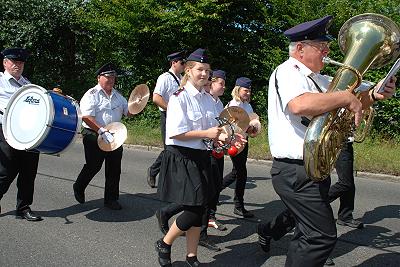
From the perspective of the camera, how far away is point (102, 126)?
5.81m

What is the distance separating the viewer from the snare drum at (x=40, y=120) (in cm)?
477

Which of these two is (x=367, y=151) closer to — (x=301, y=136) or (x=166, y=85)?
(x=166, y=85)

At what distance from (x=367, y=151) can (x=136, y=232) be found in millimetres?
6224

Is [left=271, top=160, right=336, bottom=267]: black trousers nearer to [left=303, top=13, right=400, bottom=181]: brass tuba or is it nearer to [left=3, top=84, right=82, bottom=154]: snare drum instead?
[left=303, top=13, right=400, bottom=181]: brass tuba

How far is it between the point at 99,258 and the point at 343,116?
2.50m

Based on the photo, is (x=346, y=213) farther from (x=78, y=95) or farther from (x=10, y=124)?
(x=78, y=95)

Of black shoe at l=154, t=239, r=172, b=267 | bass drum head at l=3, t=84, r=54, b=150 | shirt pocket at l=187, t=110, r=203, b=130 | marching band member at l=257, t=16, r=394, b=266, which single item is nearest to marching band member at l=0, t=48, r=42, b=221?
bass drum head at l=3, t=84, r=54, b=150

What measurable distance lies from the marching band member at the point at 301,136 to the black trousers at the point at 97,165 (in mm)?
3135

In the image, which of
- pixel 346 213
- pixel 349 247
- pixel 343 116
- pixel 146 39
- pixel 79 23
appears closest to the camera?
pixel 343 116

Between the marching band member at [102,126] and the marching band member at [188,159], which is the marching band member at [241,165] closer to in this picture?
the marching band member at [102,126]

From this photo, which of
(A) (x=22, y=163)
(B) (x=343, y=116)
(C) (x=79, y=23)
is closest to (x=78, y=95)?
(C) (x=79, y=23)

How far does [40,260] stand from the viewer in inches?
167

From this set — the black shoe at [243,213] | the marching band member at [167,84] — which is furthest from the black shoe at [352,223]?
the marching band member at [167,84]

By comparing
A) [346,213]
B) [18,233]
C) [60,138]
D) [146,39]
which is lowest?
[18,233]
